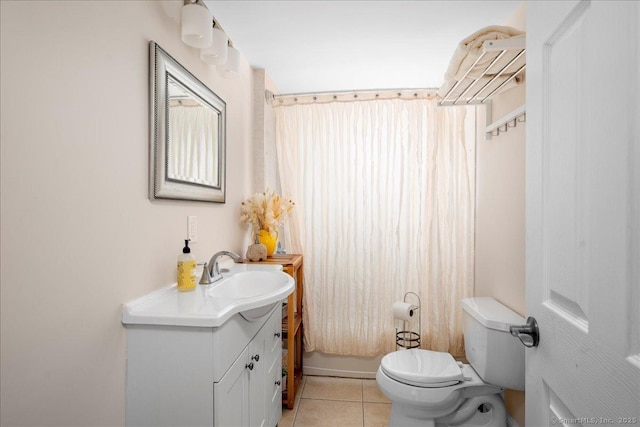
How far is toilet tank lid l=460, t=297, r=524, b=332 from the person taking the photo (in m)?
1.66

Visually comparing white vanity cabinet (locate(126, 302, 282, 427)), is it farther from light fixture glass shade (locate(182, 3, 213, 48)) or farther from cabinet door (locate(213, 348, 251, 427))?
light fixture glass shade (locate(182, 3, 213, 48))

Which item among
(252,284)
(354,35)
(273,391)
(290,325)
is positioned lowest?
A: (273,391)

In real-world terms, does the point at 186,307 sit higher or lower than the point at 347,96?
lower

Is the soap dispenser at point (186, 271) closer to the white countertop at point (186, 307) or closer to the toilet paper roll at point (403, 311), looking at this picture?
the white countertop at point (186, 307)

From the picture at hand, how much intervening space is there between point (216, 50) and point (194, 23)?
0.18 m

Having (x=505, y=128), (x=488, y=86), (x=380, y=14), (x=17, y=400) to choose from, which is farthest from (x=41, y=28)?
(x=505, y=128)

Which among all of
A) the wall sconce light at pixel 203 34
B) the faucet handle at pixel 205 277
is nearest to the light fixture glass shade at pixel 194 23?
the wall sconce light at pixel 203 34

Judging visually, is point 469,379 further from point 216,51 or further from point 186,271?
point 216,51

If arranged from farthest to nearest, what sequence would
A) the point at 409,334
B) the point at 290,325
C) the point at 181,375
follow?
1. the point at 409,334
2. the point at 290,325
3. the point at 181,375

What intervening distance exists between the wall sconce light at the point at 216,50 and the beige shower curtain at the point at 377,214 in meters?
1.09

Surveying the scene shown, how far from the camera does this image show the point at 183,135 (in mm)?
1524

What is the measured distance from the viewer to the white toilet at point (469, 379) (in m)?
1.66

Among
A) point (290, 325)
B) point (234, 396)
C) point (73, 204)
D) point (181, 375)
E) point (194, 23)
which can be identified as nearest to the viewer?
point (73, 204)

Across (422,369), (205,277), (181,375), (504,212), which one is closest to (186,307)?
(181,375)
